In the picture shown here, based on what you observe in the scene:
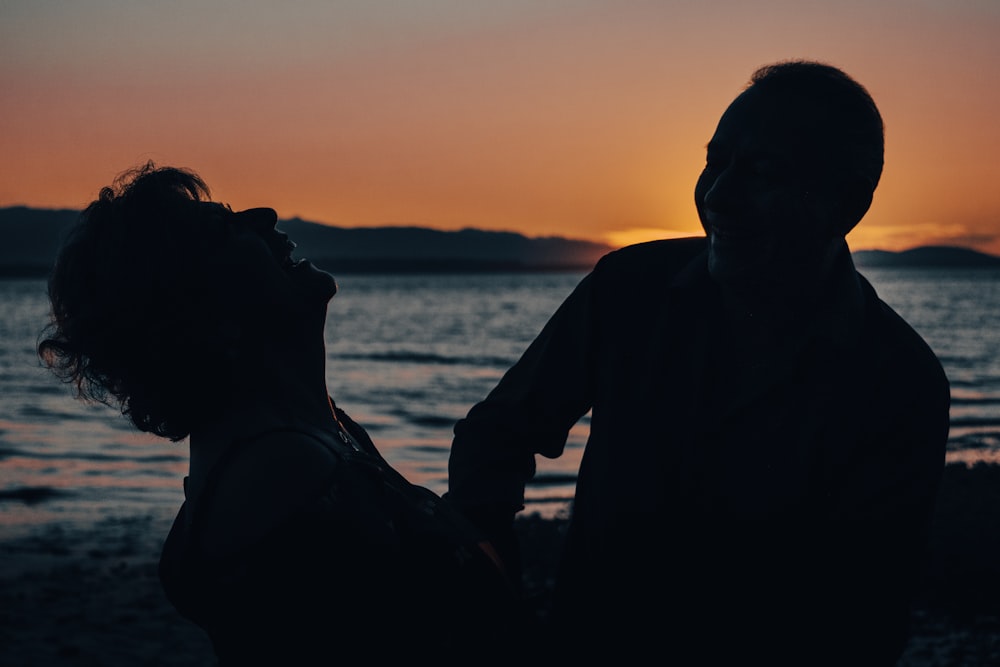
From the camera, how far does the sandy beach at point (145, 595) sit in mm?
6980

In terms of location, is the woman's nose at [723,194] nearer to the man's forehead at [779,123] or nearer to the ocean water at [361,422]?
the man's forehead at [779,123]

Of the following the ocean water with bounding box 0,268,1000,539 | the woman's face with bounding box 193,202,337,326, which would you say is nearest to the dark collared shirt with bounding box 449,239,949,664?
the woman's face with bounding box 193,202,337,326

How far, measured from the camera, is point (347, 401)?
83.9 feet

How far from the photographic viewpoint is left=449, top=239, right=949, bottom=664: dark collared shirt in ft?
7.24

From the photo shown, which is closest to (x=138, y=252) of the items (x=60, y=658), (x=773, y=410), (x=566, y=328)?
(x=566, y=328)

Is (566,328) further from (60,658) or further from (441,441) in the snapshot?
(441,441)

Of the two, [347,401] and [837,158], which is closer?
[837,158]

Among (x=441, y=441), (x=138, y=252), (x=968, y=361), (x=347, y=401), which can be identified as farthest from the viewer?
(x=968, y=361)

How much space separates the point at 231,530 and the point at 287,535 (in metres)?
0.11

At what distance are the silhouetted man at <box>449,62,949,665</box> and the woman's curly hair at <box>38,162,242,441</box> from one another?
0.66m

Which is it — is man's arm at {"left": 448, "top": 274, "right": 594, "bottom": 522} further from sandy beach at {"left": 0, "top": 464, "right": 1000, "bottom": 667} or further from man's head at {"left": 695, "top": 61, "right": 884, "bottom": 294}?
sandy beach at {"left": 0, "top": 464, "right": 1000, "bottom": 667}

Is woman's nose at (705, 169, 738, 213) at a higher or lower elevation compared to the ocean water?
higher

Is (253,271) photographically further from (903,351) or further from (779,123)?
(903,351)

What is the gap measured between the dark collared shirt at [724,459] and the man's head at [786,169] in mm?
142
